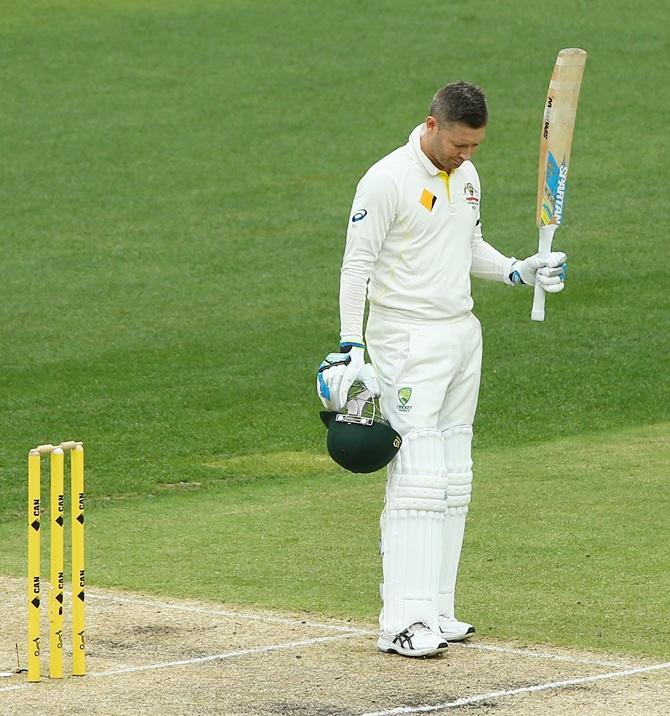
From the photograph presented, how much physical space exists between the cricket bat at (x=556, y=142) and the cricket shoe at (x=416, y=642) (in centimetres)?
152

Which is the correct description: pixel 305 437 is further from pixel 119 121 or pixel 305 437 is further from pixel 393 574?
pixel 119 121

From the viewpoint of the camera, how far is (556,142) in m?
7.28

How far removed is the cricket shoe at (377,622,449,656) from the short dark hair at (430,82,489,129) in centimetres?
208

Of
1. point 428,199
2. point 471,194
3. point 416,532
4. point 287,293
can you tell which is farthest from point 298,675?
point 287,293

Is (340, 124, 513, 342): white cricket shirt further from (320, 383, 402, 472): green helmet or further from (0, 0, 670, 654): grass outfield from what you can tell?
(0, 0, 670, 654): grass outfield

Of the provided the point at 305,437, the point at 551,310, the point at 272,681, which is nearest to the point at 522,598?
the point at 272,681

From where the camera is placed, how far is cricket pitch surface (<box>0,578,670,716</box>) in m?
5.85

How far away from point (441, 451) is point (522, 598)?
3.97ft

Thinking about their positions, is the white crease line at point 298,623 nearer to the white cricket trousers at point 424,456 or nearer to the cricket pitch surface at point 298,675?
the cricket pitch surface at point 298,675

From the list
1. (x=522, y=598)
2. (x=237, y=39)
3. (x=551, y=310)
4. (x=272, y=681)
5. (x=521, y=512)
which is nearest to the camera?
(x=272, y=681)

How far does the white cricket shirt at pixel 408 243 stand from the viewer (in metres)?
6.71

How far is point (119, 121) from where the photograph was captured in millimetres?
22844

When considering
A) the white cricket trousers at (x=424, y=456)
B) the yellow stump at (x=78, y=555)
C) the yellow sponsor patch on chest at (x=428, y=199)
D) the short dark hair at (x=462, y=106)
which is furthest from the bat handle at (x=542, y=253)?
the yellow stump at (x=78, y=555)

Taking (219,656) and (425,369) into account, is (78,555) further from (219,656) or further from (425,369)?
(425,369)
